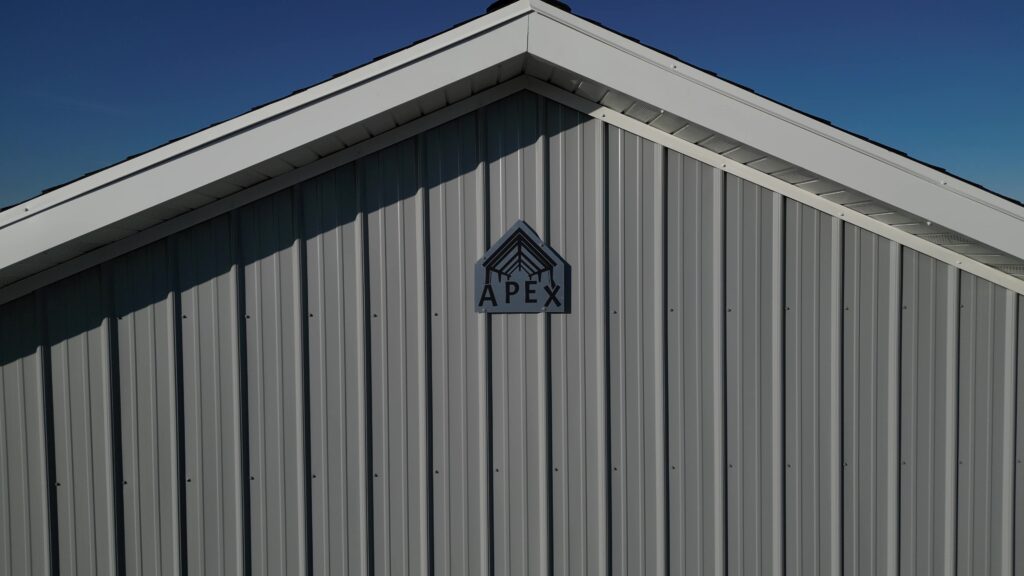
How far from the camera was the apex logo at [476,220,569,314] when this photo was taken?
291 cm

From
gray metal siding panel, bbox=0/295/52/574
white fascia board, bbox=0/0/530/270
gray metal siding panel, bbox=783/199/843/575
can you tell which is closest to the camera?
white fascia board, bbox=0/0/530/270

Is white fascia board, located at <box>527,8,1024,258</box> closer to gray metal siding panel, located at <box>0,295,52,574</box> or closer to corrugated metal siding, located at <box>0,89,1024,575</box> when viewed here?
corrugated metal siding, located at <box>0,89,1024,575</box>

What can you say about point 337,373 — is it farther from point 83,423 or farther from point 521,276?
point 83,423

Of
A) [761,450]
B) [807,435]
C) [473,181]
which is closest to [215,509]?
[473,181]

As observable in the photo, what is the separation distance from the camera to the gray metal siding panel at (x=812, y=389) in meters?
2.95

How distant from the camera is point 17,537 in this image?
291 centimetres

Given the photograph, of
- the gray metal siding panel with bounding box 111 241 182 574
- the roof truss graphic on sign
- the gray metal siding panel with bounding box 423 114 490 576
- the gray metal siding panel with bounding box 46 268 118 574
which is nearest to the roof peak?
the roof truss graphic on sign

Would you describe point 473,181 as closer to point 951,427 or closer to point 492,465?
point 492,465

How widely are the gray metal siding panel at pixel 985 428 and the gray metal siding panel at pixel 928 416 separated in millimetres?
65

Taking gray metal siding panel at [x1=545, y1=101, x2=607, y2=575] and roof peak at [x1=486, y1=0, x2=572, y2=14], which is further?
gray metal siding panel at [x1=545, y1=101, x2=607, y2=575]

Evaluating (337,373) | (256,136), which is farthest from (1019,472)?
(256,136)

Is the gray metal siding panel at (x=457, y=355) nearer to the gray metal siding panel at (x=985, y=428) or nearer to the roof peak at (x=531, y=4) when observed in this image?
the roof peak at (x=531, y=4)

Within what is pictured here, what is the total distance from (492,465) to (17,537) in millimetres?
2508

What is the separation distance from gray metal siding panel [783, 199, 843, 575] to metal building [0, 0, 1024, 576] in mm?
15
